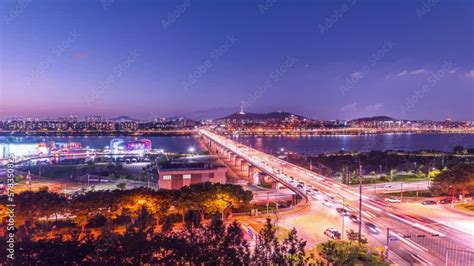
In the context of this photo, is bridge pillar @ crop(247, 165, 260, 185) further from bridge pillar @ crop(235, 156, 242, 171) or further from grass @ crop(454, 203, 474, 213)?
grass @ crop(454, 203, 474, 213)

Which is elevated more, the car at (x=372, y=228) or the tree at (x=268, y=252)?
the tree at (x=268, y=252)

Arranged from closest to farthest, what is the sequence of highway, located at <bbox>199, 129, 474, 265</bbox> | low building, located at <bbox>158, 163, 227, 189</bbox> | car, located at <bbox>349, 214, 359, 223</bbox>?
1. highway, located at <bbox>199, 129, 474, 265</bbox>
2. car, located at <bbox>349, 214, 359, 223</bbox>
3. low building, located at <bbox>158, 163, 227, 189</bbox>

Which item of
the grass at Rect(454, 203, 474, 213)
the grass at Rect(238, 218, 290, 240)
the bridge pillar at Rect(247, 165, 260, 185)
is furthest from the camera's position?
the bridge pillar at Rect(247, 165, 260, 185)

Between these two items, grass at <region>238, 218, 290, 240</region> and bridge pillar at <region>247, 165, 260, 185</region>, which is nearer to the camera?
grass at <region>238, 218, 290, 240</region>

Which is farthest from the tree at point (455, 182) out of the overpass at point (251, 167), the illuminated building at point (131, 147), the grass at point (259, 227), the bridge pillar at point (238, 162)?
the illuminated building at point (131, 147)

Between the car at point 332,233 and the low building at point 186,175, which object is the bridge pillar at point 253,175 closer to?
the low building at point 186,175

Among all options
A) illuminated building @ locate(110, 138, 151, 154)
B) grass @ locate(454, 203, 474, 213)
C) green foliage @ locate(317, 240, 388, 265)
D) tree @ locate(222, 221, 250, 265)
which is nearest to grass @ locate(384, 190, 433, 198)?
grass @ locate(454, 203, 474, 213)
